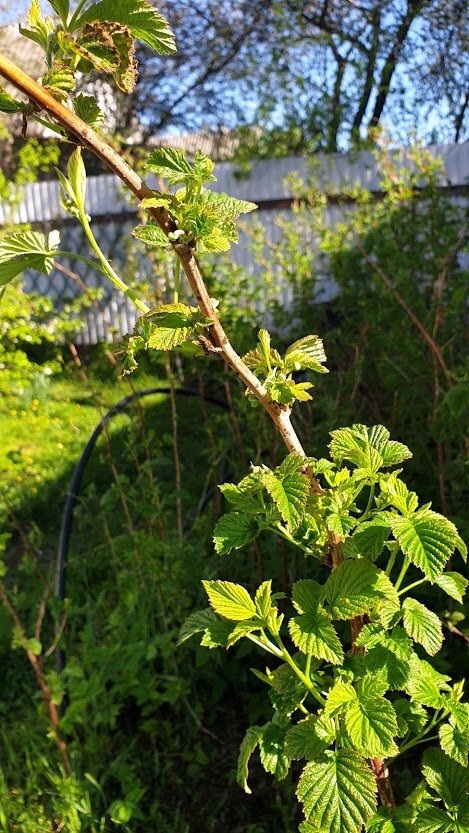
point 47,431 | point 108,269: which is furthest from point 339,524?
point 47,431

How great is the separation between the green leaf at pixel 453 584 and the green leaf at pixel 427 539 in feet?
0.30

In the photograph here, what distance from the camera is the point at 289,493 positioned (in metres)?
0.75

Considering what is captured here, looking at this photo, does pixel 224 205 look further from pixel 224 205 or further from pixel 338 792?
pixel 338 792

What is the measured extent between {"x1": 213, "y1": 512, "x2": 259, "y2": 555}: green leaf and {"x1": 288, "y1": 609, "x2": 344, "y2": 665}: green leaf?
11 cm

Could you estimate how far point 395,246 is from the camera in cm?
323

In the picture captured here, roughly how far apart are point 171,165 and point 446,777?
32.4 inches

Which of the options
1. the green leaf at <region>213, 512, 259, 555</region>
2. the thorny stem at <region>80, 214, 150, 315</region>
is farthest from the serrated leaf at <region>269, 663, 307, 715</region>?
the thorny stem at <region>80, 214, 150, 315</region>

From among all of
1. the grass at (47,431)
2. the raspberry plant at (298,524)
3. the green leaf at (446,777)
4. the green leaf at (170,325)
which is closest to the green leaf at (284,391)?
the raspberry plant at (298,524)

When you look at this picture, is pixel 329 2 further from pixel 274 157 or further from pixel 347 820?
pixel 347 820

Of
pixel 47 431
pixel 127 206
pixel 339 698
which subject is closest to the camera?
pixel 339 698

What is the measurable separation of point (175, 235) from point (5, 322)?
3458mm

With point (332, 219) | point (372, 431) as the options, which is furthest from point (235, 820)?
point (332, 219)

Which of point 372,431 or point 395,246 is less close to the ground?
point 395,246

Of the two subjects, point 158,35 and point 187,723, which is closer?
point 158,35
